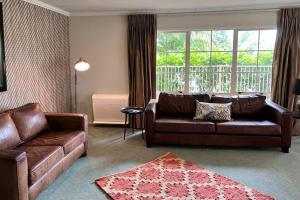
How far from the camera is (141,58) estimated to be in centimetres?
512

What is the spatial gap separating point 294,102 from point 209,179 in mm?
2677

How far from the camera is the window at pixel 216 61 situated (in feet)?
16.3

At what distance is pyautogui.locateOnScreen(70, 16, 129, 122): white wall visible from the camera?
525 centimetres

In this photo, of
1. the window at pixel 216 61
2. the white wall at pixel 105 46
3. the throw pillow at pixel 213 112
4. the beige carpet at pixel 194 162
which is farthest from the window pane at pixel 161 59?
the beige carpet at pixel 194 162

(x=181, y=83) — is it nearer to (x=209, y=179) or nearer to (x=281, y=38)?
(x=281, y=38)

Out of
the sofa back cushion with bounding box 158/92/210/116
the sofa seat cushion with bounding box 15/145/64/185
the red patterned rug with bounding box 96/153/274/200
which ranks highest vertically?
the sofa back cushion with bounding box 158/92/210/116

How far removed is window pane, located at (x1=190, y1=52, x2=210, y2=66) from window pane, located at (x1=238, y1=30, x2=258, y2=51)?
2.14 ft

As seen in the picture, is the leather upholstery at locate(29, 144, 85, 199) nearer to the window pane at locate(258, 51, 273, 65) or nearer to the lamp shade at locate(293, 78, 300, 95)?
the lamp shade at locate(293, 78, 300, 95)

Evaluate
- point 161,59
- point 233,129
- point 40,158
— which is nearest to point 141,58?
point 161,59

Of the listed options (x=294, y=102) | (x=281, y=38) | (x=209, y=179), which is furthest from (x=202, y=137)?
(x=281, y=38)

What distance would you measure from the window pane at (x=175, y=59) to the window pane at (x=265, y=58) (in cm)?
143

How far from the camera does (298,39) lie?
15.1 feet

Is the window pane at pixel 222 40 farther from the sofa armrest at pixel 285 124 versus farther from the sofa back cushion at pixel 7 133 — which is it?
the sofa back cushion at pixel 7 133

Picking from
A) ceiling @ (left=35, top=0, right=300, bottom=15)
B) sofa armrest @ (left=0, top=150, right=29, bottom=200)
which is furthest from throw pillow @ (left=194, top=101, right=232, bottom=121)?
sofa armrest @ (left=0, top=150, right=29, bottom=200)
